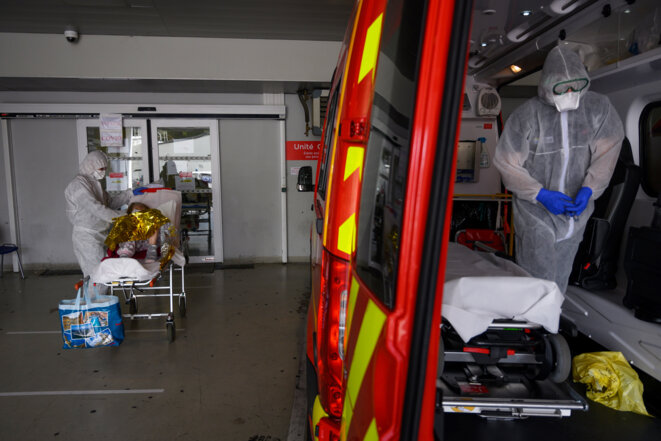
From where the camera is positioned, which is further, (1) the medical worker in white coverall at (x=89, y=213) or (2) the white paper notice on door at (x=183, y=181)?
(2) the white paper notice on door at (x=183, y=181)

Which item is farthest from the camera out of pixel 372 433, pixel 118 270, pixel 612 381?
pixel 118 270

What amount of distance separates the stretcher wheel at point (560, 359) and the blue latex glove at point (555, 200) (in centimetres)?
70

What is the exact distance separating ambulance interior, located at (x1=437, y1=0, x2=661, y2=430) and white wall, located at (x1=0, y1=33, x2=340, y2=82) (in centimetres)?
219

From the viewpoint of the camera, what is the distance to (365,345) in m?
1.02

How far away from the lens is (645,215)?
255cm

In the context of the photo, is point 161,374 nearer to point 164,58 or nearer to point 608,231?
point 608,231

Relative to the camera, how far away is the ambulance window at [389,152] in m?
0.89

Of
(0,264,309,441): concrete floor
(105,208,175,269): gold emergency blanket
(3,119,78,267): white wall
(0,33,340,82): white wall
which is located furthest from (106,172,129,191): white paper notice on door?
(105,208,175,269): gold emergency blanket

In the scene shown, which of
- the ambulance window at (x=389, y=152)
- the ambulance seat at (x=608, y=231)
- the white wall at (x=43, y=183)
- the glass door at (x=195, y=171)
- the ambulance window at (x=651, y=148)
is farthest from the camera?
the glass door at (x=195, y=171)

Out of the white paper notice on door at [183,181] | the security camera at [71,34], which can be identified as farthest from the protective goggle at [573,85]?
the white paper notice on door at [183,181]

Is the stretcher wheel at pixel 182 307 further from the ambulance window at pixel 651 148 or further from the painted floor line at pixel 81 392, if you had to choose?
the ambulance window at pixel 651 148

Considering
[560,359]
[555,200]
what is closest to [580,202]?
[555,200]

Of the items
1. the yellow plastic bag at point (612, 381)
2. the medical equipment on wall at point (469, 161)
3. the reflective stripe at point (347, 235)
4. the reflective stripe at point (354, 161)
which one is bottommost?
the yellow plastic bag at point (612, 381)

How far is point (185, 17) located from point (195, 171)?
2.41m
